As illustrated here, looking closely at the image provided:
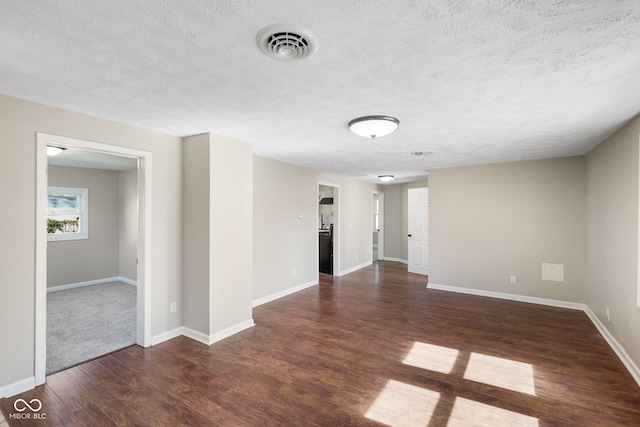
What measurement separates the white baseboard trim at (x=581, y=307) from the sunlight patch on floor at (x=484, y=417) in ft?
4.42

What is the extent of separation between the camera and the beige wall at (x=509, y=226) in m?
4.68

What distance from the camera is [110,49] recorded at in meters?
1.64

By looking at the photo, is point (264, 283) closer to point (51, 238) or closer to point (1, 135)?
point (1, 135)

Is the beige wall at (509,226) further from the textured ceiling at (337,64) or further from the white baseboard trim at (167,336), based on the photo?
the white baseboard trim at (167,336)

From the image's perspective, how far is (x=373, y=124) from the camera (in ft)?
8.82

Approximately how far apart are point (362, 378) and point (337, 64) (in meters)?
2.53

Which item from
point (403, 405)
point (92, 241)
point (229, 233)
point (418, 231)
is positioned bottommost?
point (403, 405)

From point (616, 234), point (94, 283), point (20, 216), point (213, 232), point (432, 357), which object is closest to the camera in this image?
point (20, 216)

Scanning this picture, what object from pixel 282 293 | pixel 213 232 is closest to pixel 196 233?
pixel 213 232

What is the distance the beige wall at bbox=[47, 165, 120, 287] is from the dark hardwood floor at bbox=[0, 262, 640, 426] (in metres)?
3.93

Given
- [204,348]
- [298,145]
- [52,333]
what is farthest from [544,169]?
[52,333]

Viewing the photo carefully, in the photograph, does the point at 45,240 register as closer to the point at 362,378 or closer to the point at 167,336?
the point at 167,336

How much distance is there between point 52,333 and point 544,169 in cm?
727

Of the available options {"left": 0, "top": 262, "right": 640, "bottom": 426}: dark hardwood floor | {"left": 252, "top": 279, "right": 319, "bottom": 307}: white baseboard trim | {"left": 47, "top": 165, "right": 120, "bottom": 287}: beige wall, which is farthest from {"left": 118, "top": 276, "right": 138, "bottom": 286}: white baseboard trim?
{"left": 0, "top": 262, "right": 640, "bottom": 426}: dark hardwood floor
